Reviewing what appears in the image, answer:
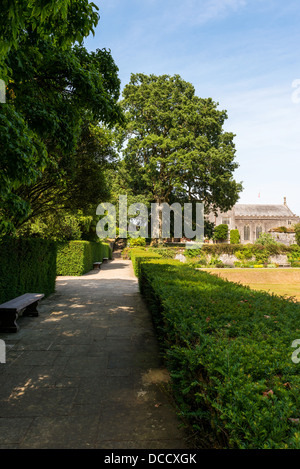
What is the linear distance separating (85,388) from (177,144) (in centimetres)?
3026

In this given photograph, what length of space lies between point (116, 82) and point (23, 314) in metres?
5.91

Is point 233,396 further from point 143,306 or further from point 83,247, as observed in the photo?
point 83,247

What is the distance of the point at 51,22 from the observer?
149 inches

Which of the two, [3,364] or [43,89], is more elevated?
[43,89]

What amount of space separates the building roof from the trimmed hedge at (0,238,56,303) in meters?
60.6

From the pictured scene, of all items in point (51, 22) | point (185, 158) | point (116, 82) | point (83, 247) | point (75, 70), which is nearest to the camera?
point (51, 22)

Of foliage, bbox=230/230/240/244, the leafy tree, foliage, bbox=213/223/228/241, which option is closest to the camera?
the leafy tree

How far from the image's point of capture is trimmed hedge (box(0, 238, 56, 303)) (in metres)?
6.35

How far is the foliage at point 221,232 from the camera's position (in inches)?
2189

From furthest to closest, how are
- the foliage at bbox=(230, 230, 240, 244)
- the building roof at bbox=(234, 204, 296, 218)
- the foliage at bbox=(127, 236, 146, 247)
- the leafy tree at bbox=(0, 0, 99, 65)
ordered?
the building roof at bbox=(234, 204, 296, 218) → the foliage at bbox=(230, 230, 240, 244) → the foliage at bbox=(127, 236, 146, 247) → the leafy tree at bbox=(0, 0, 99, 65)

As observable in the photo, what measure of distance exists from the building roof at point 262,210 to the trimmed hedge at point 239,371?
65.1 metres

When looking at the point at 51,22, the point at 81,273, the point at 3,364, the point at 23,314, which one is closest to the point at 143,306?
the point at 23,314

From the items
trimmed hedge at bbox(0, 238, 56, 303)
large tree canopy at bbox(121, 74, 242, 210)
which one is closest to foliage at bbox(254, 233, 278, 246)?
large tree canopy at bbox(121, 74, 242, 210)

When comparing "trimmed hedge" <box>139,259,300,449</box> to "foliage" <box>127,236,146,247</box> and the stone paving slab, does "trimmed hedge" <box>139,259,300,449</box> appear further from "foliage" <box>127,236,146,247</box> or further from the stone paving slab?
"foliage" <box>127,236,146,247</box>
